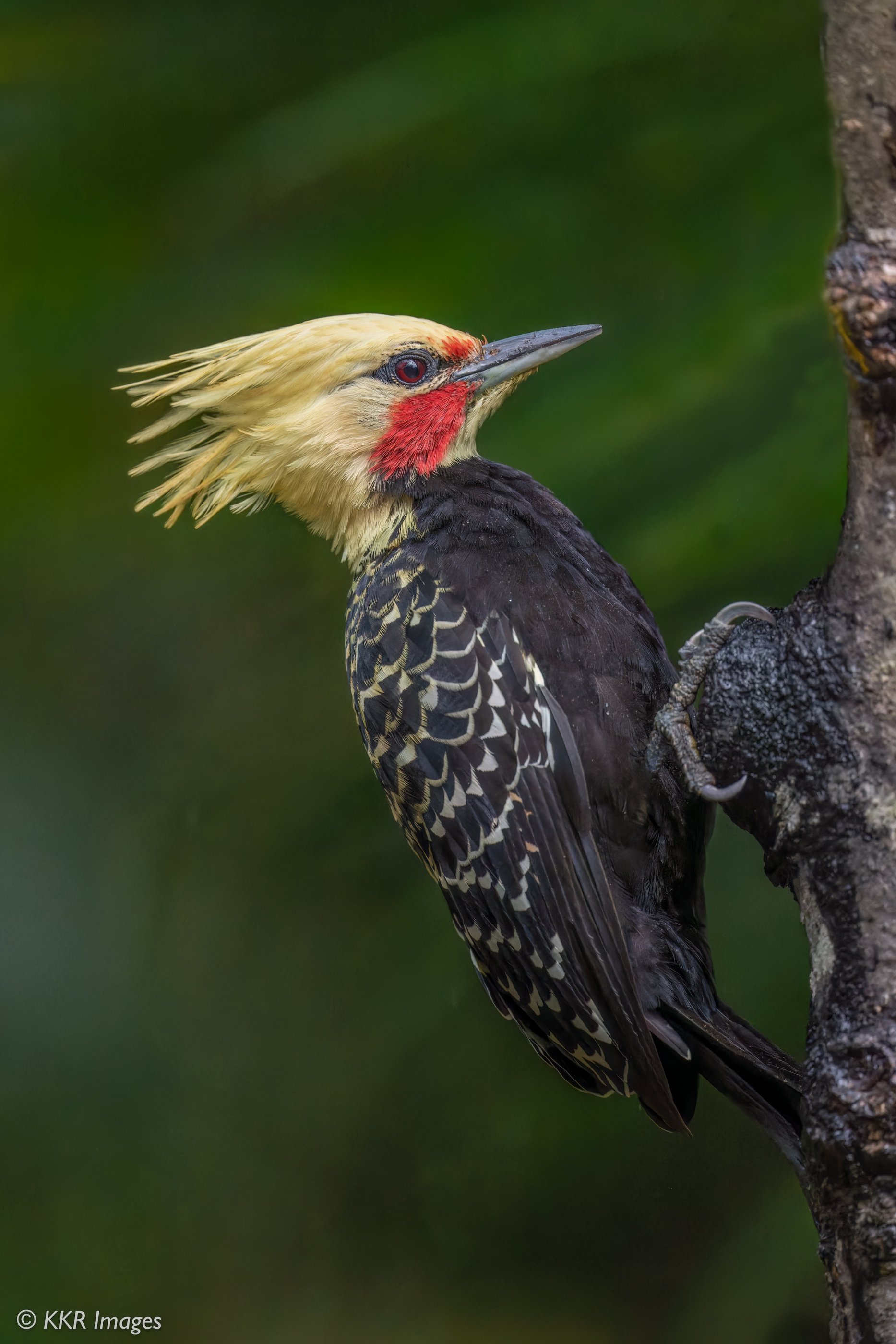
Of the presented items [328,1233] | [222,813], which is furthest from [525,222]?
[328,1233]

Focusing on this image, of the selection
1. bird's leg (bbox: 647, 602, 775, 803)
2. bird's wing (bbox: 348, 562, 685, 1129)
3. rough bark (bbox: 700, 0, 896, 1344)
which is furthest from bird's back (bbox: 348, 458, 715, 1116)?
rough bark (bbox: 700, 0, 896, 1344)

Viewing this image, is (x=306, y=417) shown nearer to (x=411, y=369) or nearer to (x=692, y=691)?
(x=411, y=369)

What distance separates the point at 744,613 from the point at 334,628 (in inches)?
45.8

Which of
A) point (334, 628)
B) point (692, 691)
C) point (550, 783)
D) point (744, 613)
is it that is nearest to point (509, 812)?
point (550, 783)

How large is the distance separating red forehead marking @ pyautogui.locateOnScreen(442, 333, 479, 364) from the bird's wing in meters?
0.39

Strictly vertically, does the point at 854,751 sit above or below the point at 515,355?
below

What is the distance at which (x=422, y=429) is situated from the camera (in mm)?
1919

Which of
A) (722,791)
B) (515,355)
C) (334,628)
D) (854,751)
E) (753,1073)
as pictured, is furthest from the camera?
(334,628)

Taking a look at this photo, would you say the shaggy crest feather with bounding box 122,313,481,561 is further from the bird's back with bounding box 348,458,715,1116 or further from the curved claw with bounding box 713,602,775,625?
the curved claw with bounding box 713,602,775,625

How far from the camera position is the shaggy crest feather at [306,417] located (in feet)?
6.27

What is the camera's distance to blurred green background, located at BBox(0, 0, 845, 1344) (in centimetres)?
216

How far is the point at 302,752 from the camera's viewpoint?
8.17 ft

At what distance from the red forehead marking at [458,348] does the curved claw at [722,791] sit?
0.84 metres

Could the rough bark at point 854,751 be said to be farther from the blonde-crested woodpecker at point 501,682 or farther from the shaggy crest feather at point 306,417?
the shaggy crest feather at point 306,417
